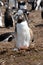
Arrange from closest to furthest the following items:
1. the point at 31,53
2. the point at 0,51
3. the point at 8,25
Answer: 1. the point at 31,53
2. the point at 0,51
3. the point at 8,25

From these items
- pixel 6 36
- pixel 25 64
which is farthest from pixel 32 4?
pixel 25 64

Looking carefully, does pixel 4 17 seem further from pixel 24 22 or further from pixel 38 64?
pixel 38 64

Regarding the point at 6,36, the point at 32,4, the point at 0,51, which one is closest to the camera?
the point at 0,51

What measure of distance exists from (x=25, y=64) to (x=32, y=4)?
15.1m

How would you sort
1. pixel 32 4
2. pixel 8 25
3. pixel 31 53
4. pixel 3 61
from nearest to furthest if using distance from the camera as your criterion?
pixel 3 61 < pixel 31 53 < pixel 8 25 < pixel 32 4

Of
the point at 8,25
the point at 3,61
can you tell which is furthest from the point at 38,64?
the point at 8,25

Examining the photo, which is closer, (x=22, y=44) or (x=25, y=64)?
(x=25, y=64)

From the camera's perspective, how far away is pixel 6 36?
10344mm

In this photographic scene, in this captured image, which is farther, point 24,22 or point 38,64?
point 24,22

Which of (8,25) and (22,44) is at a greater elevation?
(22,44)

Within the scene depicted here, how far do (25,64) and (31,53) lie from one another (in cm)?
95

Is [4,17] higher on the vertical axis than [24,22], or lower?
lower

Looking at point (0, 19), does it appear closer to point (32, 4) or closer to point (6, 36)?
point (6, 36)

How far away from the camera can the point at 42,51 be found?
723cm
